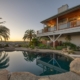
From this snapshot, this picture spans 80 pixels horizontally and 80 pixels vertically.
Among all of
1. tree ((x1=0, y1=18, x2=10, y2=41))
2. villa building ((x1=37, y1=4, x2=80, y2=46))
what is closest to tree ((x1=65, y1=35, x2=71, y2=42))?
villa building ((x1=37, y1=4, x2=80, y2=46))

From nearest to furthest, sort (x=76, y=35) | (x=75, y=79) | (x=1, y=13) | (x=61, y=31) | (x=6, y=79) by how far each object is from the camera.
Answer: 1. (x=6, y=79)
2. (x=75, y=79)
3. (x=61, y=31)
4. (x=76, y=35)
5. (x=1, y=13)

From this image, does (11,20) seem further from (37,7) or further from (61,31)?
(61,31)

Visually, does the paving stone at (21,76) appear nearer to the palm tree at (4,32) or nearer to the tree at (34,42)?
the tree at (34,42)

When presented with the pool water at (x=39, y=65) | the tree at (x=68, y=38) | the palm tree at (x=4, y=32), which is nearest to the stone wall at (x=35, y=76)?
the pool water at (x=39, y=65)

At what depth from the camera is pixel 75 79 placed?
153 inches

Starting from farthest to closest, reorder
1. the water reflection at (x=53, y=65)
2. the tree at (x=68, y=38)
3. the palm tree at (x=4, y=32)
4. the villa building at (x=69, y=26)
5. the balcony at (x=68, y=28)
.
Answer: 1. the palm tree at (x=4, y=32)
2. the tree at (x=68, y=38)
3. the villa building at (x=69, y=26)
4. the balcony at (x=68, y=28)
5. the water reflection at (x=53, y=65)

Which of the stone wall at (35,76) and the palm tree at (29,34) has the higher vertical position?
the palm tree at (29,34)

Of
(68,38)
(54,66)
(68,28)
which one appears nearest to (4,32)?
(68,38)

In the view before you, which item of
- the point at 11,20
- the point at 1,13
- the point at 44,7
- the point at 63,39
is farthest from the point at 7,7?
the point at 63,39

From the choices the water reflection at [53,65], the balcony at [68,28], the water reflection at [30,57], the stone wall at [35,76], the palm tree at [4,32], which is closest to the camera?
the stone wall at [35,76]

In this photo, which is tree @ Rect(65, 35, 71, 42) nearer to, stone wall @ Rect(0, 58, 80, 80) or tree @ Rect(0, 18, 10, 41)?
stone wall @ Rect(0, 58, 80, 80)

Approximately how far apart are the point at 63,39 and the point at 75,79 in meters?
15.0

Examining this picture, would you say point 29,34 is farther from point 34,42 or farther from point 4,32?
point 4,32

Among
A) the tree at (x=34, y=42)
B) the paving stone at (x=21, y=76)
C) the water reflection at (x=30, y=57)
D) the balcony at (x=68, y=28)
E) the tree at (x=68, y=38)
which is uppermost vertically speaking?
the balcony at (x=68, y=28)
